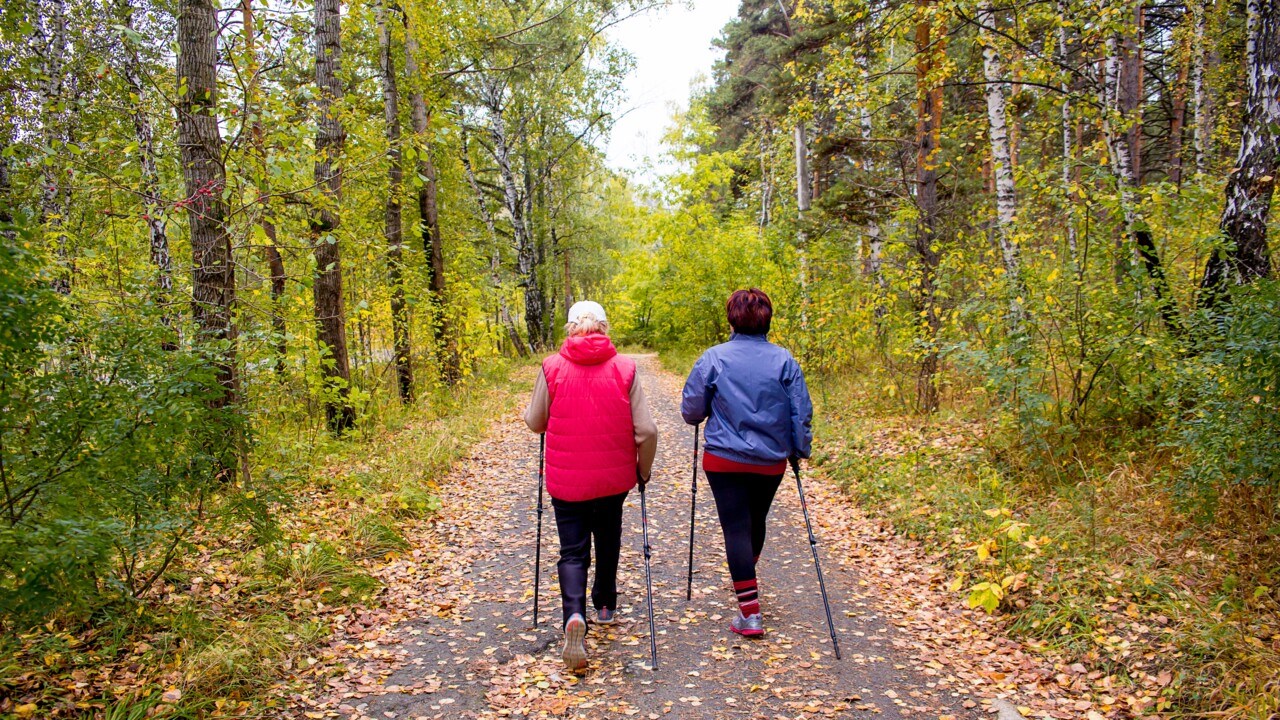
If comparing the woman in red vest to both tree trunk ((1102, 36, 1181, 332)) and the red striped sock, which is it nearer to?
the red striped sock

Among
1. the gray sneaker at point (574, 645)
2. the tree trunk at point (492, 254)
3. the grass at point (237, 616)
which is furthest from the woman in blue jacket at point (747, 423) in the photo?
the tree trunk at point (492, 254)

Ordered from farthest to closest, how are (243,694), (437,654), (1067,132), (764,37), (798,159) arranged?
(764,37)
(798,159)
(1067,132)
(437,654)
(243,694)

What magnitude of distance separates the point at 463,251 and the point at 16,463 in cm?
1209

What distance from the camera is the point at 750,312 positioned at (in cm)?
445

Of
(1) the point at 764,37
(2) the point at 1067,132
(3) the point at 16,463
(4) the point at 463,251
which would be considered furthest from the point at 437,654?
(1) the point at 764,37

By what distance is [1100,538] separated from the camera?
4879 mm

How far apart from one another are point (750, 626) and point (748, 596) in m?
0.19

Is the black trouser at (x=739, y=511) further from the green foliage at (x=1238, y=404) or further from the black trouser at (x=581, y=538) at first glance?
the green foliage at (x=1238, y=404)

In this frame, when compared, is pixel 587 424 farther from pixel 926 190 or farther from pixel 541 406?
pixel 926 190

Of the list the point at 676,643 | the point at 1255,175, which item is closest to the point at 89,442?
the point at 676,643

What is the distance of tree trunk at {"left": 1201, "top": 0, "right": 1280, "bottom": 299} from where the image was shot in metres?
4.80

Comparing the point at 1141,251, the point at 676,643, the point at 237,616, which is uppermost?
the point at 1141,251

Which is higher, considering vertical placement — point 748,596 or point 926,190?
point 926,190

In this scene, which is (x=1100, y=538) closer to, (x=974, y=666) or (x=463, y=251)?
(x=974, y=666)
